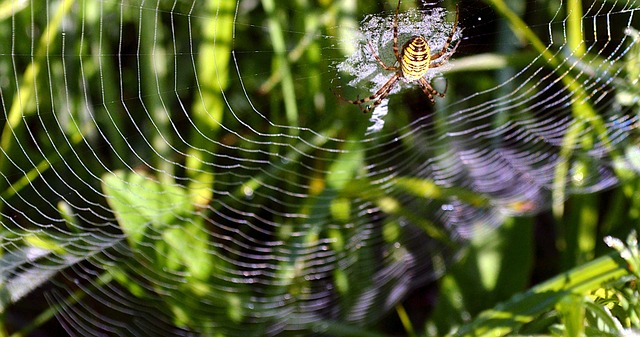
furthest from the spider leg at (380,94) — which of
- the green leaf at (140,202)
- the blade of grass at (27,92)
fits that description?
the blade of grass at (27,92)

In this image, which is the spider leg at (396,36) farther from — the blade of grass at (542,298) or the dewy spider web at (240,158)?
the blade of grass at (542,298)

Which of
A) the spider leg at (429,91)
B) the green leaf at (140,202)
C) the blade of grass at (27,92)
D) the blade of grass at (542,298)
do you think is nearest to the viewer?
the blade of grass at (542,298)

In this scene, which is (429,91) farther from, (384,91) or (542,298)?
(542,298)

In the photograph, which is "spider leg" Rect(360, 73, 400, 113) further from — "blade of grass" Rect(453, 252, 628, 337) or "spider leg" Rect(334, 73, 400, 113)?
"blade of grass" Rect(453, 252, 628, 337)

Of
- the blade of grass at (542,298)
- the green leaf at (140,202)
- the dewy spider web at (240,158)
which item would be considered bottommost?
the blade of grass at (542,298)

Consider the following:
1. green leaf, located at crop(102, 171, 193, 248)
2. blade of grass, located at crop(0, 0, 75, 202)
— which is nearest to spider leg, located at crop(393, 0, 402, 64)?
green leaf, located at crop(102, 171, 193, 248)

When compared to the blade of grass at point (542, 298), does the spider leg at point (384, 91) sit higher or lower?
higher

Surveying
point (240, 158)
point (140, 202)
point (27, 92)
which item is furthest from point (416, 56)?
point (27, 92)

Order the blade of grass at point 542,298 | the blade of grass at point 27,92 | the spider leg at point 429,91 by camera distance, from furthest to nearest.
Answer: the spider leg at point 429,91
the blade of grass at point 27,92
the blade of grass at point 542,298

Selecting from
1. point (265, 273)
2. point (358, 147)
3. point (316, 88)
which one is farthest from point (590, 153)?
point (265, 273)

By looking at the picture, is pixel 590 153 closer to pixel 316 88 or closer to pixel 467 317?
pixel 467 317
